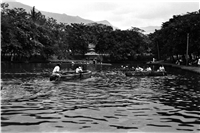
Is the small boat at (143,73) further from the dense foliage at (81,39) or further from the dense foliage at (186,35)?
the dense foliage at (81,39)

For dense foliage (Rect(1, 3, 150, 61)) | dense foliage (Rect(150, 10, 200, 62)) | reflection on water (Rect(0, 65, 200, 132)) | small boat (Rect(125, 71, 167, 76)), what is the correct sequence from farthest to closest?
dense foliage (Rect(1, 3, 150, 61)) < dense foliage (Rect(150, 10, 200, 62)) < small boat (Rect(125, 71, 167, 76)) < reflection on water (Rect(0, 65, 200, 132))

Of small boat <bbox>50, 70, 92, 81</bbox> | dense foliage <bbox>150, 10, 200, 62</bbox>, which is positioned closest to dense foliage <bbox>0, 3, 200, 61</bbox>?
dense foliage <bbox>150, 10, 200, 62</bbox>

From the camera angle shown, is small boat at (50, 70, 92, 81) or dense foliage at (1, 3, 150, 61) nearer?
small boat at (50, 70, 92, 81)

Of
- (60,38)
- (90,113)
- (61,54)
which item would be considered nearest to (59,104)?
(90,113)

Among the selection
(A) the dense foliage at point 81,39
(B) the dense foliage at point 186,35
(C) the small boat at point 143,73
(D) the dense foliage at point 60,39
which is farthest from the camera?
(D) the dense foliage at point 60,39

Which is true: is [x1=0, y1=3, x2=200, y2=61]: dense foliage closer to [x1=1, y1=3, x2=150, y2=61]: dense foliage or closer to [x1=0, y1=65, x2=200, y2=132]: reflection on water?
[x1=1, y1=3, x2=150, y2=61]: dense foliage

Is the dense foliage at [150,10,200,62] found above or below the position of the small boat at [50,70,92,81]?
above

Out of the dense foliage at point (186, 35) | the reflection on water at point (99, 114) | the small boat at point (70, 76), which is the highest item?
the dense foliage at point (186, 35)

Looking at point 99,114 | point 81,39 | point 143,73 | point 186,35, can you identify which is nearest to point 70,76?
point 143,73

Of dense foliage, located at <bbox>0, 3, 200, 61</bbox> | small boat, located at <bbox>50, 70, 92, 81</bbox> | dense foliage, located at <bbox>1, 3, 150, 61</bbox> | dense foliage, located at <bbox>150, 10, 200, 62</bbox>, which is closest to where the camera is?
small boat, located at <bbox>50, 70, 92, 81</bbox>

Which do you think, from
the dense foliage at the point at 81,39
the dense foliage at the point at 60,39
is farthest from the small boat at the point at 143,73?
the dense foliage at the point at 60,39

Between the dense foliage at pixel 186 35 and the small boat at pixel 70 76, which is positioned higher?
the dense foliage at pixel 186 35

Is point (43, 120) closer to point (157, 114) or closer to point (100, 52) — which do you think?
point (157, 114)

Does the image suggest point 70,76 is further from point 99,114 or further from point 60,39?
point 60,39
